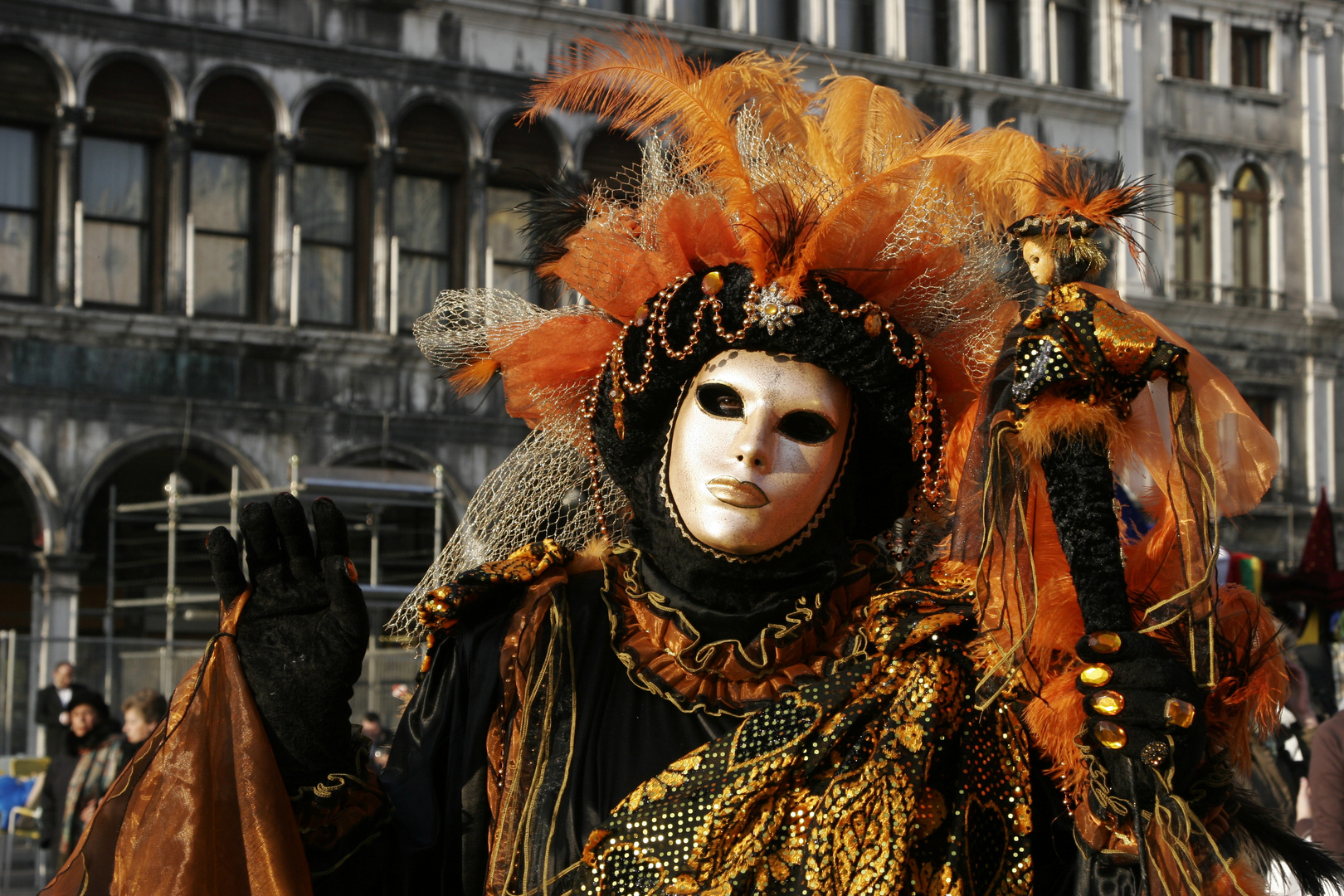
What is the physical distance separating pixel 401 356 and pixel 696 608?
35.6ft

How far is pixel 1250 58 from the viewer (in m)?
17.8

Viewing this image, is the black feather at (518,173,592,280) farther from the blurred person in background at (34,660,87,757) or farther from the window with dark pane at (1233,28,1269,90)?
the window with dark pane at (1233,28,1269,90)

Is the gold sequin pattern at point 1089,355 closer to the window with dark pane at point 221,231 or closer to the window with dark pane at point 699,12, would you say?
the window with dark pane at point 221,231

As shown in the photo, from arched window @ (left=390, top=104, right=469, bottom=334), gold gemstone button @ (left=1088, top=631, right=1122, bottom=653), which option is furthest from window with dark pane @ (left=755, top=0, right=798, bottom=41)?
gold gemstone button @ (left=1088, top=631, right=1122, bottom=653)

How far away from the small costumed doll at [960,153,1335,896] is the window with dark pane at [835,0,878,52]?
1379 cm

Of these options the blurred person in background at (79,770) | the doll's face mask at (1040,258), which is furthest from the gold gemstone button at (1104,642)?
the blurred person in background at (79,770)

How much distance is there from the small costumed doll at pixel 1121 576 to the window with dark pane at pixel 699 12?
12.8 metres

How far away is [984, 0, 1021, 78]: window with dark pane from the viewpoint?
52.4 ft

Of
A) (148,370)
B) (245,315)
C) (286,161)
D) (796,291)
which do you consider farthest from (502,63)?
(796,291)

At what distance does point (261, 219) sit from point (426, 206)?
57.4 inches

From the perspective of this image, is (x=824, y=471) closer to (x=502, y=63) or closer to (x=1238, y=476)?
(x=1238, y=476)

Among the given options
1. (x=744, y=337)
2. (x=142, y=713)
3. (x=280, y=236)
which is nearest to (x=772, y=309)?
(x=744, y=337)

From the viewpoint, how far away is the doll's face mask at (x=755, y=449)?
1.98m

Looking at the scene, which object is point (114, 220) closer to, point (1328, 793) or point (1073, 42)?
point (1328, 793)
